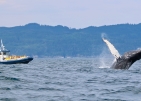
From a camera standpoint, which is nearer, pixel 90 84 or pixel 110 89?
pixel 110 89

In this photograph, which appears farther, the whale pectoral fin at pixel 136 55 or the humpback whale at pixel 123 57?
the humpback whale at pixel 123 57

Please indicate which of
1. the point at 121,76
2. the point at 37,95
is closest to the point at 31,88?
the point at 37,95

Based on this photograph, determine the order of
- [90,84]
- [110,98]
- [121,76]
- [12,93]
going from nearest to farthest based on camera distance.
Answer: [110,98] < [12,93] < [90,84] < [121,76]

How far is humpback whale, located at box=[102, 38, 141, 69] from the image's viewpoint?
723 inches

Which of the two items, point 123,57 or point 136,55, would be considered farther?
point 123,57

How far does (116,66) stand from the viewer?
67.4 ft

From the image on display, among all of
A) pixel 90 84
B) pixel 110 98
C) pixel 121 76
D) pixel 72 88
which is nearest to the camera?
pixel 110 98

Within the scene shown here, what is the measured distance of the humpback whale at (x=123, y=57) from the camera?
723 inches

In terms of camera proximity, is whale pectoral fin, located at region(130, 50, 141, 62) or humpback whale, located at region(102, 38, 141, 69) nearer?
whale pectoral fin, located at region(130, 50, 141, 62)

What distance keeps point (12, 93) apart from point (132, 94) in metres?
3.74

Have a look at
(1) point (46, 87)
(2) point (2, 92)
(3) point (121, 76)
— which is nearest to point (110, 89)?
(1) point (46, 87)

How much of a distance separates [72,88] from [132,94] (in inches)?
96.8

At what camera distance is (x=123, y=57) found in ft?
62.5

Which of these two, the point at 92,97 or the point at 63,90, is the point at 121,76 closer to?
the point at 63,90
